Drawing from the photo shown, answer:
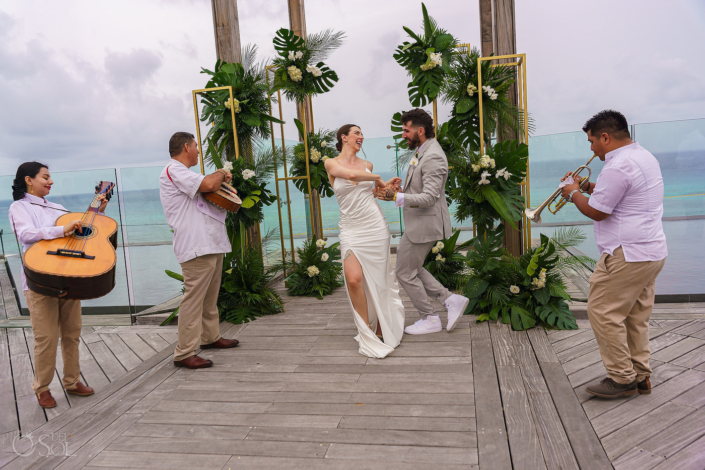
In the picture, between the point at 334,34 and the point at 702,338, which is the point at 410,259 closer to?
the point at 702,338

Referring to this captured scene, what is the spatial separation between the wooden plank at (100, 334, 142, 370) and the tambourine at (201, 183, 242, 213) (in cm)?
145

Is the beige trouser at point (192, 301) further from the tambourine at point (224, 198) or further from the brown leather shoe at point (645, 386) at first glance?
the brown leather shoe at point (645, 386)

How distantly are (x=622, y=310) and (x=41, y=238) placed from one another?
3205mm

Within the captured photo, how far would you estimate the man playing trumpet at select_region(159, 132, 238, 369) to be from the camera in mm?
3320

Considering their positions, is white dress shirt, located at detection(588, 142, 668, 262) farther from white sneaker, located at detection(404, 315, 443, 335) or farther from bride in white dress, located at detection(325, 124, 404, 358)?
white sneaker, located at detection(404, 315, 443, 335)

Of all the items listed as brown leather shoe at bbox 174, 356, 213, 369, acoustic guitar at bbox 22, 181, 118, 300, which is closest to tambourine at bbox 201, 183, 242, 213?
acoustic guitar at bbox 22, 181, 118, 300

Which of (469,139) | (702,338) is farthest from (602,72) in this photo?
(702,338)

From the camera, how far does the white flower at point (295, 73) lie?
4848 mm

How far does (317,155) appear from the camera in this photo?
17.1 ft

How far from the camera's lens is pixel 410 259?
377 cm

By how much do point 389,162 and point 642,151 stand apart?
18.6 feet

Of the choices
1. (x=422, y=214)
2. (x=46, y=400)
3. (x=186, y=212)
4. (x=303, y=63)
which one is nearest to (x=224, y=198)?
(x=186, y=212)

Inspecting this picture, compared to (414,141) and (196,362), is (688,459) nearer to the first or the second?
(414,141)

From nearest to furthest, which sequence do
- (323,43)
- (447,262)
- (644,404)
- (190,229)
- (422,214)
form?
(644,404), (190,229), (422,214), (323,43), (447,262)
